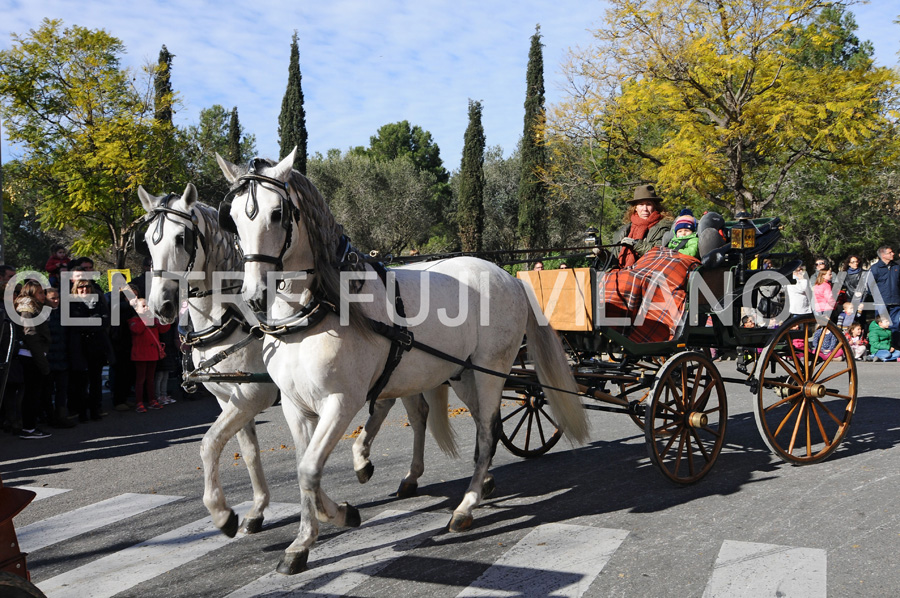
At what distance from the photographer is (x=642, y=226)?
6.88 metres

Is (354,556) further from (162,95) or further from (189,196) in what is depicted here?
(162,95)

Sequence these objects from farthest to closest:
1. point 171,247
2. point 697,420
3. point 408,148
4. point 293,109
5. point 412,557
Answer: point 408,148
point 293,109
point 697,420
point 171,247
point 412,557

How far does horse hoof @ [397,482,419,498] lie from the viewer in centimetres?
540

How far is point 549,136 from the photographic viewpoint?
67.5 feet

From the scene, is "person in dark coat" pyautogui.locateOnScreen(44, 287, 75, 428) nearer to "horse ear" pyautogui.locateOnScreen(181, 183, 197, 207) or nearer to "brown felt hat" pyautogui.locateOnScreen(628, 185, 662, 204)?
"horse ear" pyautogui.locateOnScreen(181, 183, 197, 207)

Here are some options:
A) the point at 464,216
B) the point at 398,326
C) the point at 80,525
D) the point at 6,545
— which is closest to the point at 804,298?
the point at 398,326

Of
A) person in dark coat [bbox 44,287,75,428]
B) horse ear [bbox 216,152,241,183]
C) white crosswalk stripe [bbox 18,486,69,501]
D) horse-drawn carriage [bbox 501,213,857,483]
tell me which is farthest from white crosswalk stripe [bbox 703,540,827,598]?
person in dark coat [bbox 44,287,75,428]

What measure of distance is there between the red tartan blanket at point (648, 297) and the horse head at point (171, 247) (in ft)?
9.94

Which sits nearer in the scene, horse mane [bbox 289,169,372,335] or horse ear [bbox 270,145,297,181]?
horse ear [bbox 270,145,297,181]

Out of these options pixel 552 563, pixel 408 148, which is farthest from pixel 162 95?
pixel 408 148

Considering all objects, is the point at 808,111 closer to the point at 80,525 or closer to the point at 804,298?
the point at 804,298

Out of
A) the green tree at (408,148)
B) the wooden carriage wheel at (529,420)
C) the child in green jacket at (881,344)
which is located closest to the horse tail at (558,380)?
the wooden carriage wheel at (529,420)

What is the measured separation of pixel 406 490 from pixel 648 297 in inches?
95.0

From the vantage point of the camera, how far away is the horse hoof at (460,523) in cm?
453
